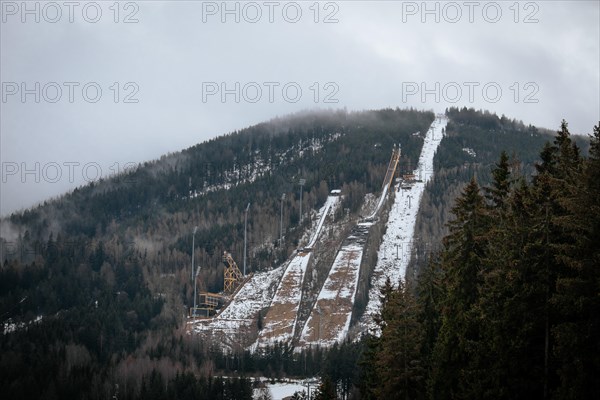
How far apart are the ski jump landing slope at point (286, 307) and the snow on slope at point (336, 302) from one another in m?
3.96

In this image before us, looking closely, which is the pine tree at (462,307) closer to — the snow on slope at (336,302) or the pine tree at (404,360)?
the pine tree at (404,360)

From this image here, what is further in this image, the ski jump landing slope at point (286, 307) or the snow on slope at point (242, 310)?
the snow on slope at point (242, 310)

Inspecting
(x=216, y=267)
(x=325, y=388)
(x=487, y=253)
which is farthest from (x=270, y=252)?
(x=487, y=253)

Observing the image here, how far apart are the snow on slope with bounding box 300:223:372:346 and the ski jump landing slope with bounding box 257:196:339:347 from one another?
3.96 m

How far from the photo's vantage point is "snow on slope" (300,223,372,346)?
132 metres

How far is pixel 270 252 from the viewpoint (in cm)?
18438

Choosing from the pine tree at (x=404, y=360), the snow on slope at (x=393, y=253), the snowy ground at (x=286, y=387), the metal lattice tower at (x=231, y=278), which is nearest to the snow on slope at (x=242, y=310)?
the metal lattice tower at (x=231, y=278)

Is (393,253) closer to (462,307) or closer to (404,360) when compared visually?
(404,360)

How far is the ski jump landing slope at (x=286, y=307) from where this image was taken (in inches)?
5354

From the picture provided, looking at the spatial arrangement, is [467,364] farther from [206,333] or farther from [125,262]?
[125,262]

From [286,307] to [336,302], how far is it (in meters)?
10.6

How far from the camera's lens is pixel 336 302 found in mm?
142625

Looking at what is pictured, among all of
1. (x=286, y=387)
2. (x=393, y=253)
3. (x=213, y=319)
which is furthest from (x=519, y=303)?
(x=393, y=253)

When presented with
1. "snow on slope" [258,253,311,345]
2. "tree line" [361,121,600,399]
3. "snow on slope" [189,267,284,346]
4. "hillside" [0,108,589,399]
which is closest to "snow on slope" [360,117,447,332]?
"hillside" [0,108,589,399]
